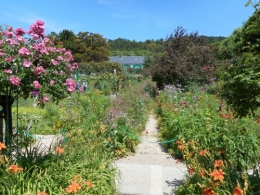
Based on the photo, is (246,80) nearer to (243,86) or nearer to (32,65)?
(243,86)

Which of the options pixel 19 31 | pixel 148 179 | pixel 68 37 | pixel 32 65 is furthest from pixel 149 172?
pixel 68 37

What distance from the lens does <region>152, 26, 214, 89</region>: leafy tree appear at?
43.2 feet

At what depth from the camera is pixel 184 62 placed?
13.4 m

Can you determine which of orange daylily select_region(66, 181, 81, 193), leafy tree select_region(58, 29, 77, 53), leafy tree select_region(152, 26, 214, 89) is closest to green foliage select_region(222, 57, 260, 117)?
orange daylily select_region(66, 181, 81, 193)

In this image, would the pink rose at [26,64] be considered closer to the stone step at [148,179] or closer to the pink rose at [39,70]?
the pink rose at [39,70]

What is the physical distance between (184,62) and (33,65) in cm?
1129

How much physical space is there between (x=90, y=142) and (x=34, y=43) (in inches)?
74.8

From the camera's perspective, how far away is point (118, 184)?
382cm

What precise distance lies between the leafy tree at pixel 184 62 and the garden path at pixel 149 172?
7.72 meters

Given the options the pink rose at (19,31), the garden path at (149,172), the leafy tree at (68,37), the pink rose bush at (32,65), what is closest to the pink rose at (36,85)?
the pink rose bush at (32,65)

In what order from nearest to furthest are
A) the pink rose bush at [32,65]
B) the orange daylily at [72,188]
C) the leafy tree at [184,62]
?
Result: 1. the orange daylily at [72,188]
2. the pink rose bush at [32,65]
3. the leafy tree at [184,62]

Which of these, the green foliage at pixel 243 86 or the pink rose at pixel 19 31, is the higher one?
the pink rose at pixel 19 31

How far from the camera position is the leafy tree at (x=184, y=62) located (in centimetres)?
1318

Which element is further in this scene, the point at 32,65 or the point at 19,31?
the point at 19,31
